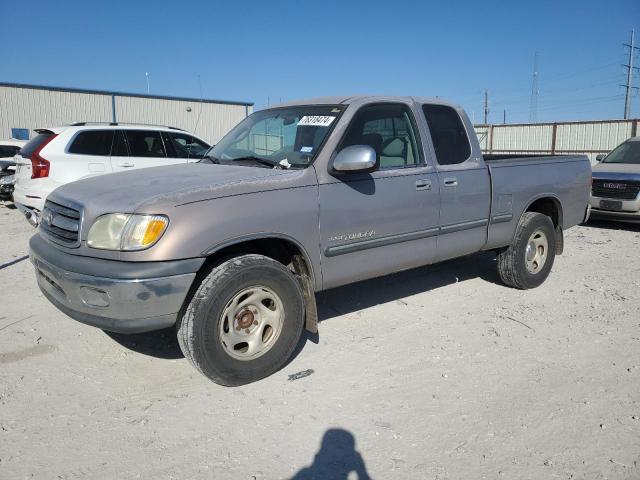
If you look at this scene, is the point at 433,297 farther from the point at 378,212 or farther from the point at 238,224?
the point at 238,224

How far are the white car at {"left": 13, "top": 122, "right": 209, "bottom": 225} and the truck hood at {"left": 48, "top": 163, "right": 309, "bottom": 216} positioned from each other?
3728 millimetres

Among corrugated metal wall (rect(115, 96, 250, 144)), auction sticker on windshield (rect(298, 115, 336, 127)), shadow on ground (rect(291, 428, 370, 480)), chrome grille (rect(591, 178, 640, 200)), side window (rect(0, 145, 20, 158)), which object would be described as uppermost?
corrugated metal wall (rect(115, 96, 250, 144))

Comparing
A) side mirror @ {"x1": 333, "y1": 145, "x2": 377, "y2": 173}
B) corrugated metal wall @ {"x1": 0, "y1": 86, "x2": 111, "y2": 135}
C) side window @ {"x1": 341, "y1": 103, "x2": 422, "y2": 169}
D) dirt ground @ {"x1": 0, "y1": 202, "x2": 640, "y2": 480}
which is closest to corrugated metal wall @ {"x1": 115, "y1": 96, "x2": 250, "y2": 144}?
corrugated metal wall @ {"x1": 0, "y1": 86, "x2": 111, "y2": 135}

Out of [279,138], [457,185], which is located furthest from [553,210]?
[279,138]

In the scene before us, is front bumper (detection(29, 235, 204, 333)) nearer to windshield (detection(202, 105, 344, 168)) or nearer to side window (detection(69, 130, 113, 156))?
windshield (detection(202, 105, 344, 168))

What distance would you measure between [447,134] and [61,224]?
3.32 m

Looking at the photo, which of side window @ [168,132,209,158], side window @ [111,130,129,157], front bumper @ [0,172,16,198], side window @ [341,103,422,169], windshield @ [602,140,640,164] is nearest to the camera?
side window @ [341,103,422,169]

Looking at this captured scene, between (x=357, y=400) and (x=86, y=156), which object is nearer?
(x=357, y=400)

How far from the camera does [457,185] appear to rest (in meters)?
4.54

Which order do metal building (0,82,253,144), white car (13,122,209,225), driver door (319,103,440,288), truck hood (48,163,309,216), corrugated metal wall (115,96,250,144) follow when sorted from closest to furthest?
truck hood (48,163,309,216) < driver door (319,103,440,288) < white car (13,122,209,225) < metal building (0,82,253,144) < corrugated metal wall (115,96,250,144)

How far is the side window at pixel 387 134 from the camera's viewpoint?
4.06 metres

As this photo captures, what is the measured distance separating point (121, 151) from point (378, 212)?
629 centimetres

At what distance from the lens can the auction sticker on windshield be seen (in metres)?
3.96

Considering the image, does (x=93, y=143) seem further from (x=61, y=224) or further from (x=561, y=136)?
(x=561, y=136)
